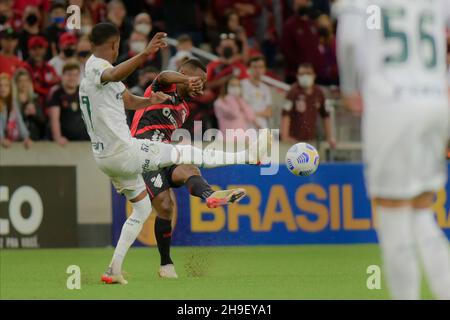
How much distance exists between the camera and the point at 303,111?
17.2 m

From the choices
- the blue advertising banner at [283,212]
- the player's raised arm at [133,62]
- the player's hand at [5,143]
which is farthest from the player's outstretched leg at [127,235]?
the player's hand at [5,143]

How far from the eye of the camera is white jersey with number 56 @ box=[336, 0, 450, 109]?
6.24m

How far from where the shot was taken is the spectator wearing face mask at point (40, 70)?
17.0 m

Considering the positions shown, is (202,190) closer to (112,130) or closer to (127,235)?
(127,235)

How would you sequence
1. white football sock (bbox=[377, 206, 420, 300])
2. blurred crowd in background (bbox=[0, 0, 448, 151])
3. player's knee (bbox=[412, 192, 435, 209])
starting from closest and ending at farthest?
white football sock (bbox=[377, 206, 420, 300]) → player's knee (bbox=[412, 192, 435, 209]) → blurred crowd in background (bbox=[0, 0, 448, 151])

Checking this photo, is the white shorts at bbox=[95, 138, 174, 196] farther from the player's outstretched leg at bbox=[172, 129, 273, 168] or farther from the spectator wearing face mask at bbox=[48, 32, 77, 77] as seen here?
the spectator wearing face mask at bbox=[48, 32, 77, 77]

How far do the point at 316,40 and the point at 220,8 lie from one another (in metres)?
1.97

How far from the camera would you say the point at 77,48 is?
1738 centimetres

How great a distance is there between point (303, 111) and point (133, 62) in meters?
8.02

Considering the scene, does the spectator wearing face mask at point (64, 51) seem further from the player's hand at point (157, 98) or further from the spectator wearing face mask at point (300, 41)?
the player's hand at point (157, 98)

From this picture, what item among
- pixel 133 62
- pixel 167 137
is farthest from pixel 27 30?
pixel 133 62

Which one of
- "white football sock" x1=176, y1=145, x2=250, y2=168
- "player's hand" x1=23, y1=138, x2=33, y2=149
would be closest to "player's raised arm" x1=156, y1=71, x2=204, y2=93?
"white football sock" x1=176, y1=145, x2=250, y2=168

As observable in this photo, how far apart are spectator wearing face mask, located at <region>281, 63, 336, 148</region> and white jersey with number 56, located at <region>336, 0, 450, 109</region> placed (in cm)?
1066

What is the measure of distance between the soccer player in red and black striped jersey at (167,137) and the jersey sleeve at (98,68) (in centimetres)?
103
